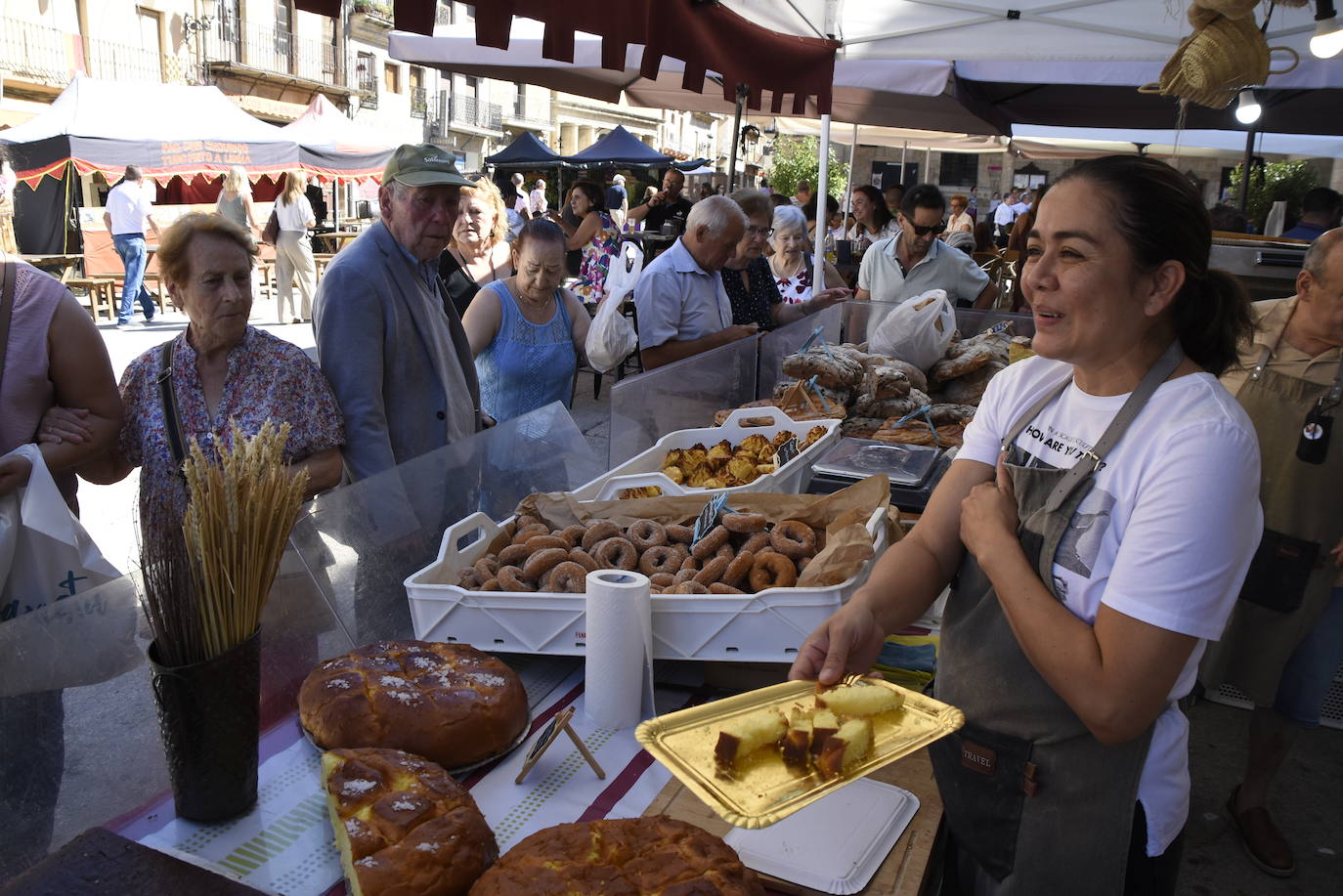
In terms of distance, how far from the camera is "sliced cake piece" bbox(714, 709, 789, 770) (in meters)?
1.34

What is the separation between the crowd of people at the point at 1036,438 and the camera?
1.39 m

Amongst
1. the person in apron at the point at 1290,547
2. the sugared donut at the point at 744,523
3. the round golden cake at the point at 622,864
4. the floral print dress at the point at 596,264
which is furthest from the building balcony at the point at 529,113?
the round golden cake at the point at 622,864

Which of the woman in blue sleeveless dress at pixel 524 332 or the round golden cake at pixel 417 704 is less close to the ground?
the woman in blue sleeveless dress at pixel 524 332

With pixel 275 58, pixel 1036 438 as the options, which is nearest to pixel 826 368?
pixel 1036 438

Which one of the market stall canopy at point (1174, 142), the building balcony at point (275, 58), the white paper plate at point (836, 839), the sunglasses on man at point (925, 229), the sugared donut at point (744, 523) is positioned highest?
the building balcony at point (275, 58)

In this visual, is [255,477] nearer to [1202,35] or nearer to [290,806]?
[290,806]

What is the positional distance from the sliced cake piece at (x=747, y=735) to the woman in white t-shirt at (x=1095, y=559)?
0.57ft

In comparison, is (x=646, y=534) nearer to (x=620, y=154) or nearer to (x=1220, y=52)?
(x=1220, y=52)

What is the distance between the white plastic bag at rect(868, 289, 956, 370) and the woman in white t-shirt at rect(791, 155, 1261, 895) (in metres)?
2.91

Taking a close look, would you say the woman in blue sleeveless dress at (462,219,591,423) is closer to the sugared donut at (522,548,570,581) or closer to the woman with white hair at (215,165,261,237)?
the sugared donut at (522,548,570,581)

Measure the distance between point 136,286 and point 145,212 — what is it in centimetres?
130

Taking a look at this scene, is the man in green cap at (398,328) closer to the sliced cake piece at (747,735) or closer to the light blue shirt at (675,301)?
the light blue shirt at (675,301)

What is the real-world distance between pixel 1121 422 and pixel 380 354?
220 cm

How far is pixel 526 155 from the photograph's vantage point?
63.1 ft
